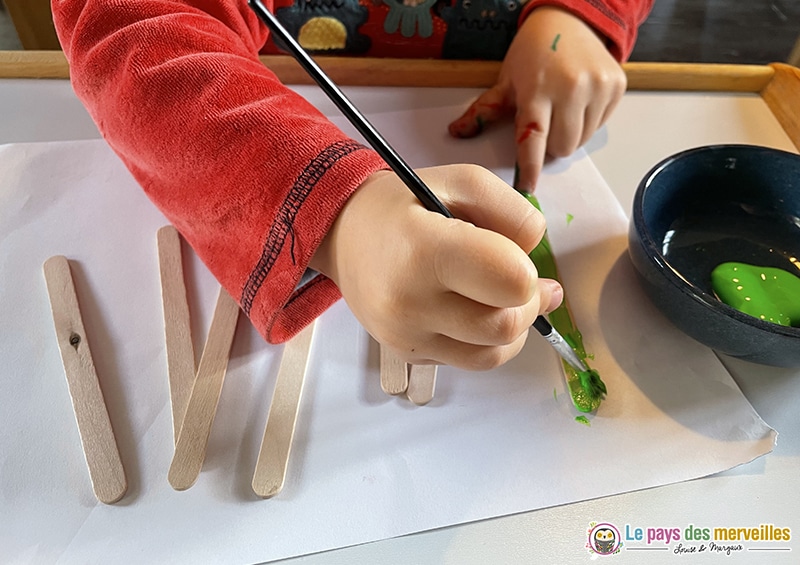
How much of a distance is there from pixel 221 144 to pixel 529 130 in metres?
0.27

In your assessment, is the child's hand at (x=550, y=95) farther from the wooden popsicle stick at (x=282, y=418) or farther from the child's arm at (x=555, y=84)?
the wooden popsicle stick at (x=282, y=418)

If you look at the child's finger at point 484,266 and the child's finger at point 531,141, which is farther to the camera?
the child's finger at point 531,141

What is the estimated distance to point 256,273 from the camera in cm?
35

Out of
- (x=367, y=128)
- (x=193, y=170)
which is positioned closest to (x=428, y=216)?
(x=367, y=128)

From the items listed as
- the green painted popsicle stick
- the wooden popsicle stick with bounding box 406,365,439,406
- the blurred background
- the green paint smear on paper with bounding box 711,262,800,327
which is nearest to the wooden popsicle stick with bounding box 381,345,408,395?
the wooden popsicle stick with bounding box 406,365,439,406

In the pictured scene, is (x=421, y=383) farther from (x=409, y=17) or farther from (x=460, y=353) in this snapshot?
(x=409, y=17)

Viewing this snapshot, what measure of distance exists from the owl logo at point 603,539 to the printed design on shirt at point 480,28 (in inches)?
19.4

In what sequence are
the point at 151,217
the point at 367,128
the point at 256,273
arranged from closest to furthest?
the point at 367,128 < the point at 256,273 < the point at 151,217

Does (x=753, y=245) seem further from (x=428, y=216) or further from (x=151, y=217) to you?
(x=151, y=217)

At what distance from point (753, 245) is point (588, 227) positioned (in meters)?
0.12

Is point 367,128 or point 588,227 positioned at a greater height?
point 367,128

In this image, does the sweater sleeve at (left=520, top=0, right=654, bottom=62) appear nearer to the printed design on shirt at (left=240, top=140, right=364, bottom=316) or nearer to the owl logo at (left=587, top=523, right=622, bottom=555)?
the printed design on shirt at (left=240, top=140, right=364, bottom=316)

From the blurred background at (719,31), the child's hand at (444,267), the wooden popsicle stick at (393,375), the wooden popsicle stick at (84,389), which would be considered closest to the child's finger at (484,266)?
the child's hand at (444,267)

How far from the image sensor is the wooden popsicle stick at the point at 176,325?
371 mm
